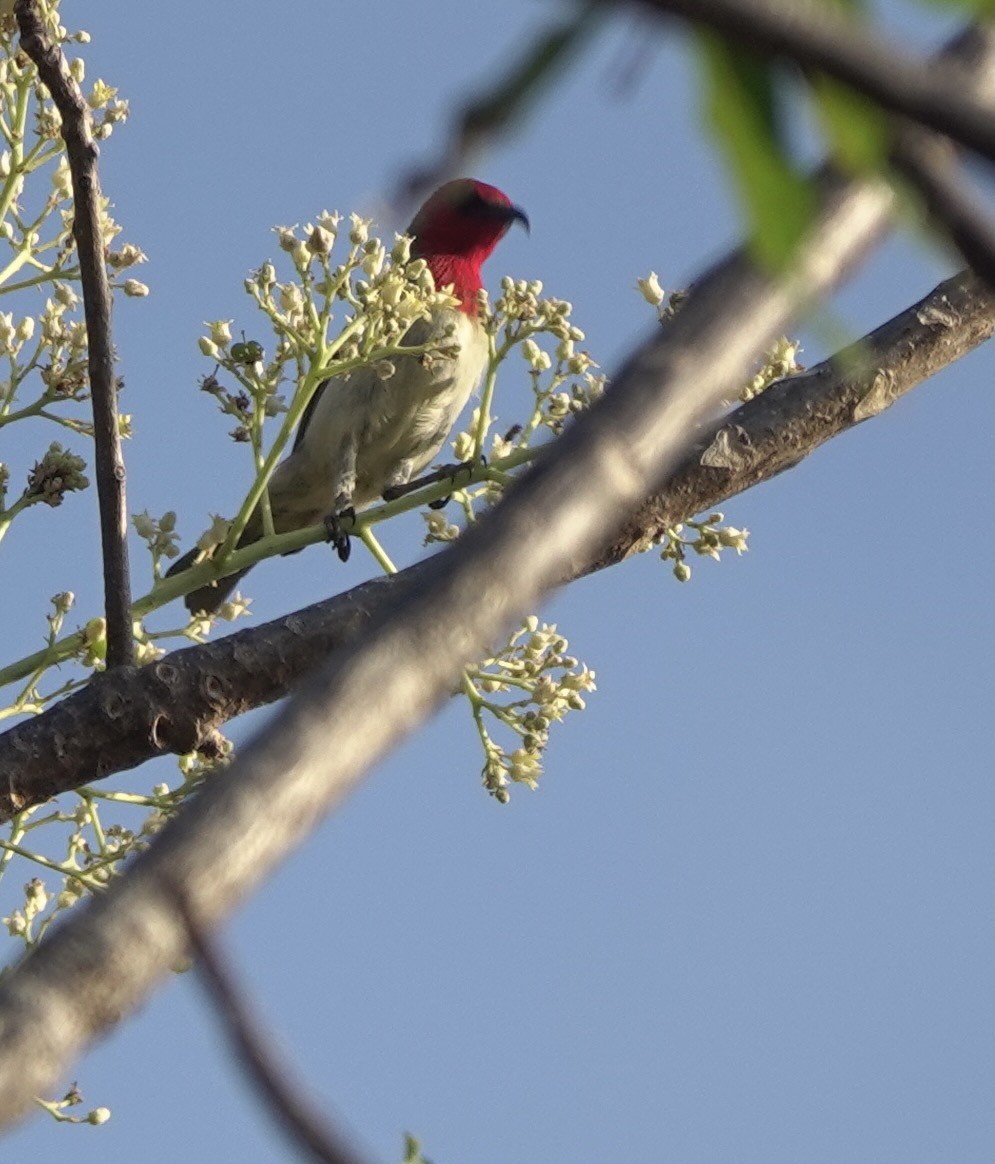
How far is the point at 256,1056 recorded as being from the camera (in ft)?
1.91

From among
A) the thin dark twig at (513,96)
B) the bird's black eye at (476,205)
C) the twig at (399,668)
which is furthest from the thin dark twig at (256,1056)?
the bird's black eye at (476,205)

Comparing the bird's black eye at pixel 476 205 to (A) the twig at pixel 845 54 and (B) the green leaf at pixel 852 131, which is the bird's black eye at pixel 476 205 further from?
(A) the twig at pixel 845 54

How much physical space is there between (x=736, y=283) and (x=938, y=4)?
0.13 m

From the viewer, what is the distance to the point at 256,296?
3.83m

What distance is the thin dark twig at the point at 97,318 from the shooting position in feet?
10.3

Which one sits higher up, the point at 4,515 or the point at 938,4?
the point at 4,515

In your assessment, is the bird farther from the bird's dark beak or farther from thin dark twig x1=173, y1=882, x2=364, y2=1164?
thin dark twig x1=173, y1=882, x2=364, y2=1164

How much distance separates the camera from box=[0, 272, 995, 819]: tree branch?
11.0 ft

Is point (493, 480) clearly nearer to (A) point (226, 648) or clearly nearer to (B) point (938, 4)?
(A) point (226, 648)

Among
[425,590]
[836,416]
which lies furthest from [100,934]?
[836,416]

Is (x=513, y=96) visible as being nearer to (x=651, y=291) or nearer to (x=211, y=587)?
(x=651, y=291)

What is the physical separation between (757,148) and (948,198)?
135 millimetres

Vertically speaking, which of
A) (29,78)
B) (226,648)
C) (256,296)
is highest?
(29,78)

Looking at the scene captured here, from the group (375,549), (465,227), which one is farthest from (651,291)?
(465,227)
